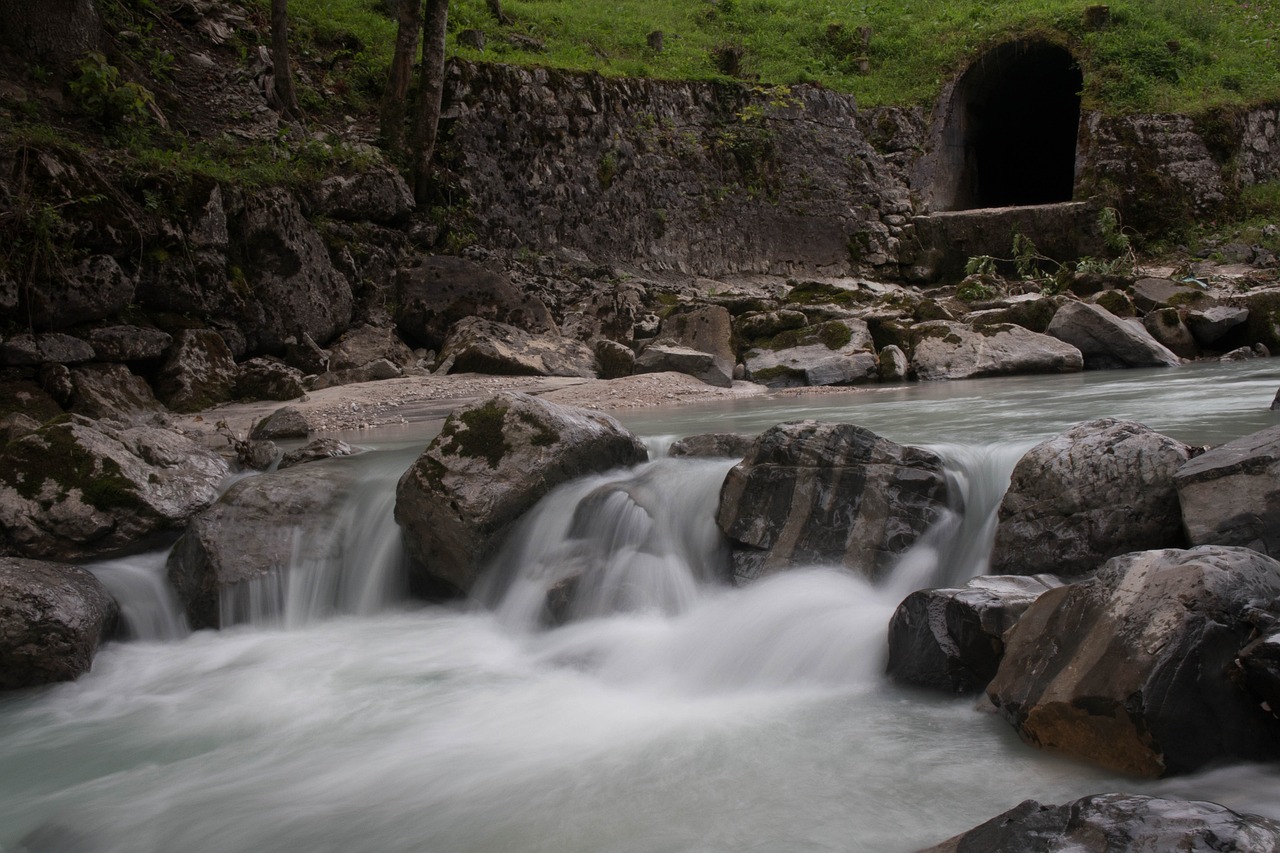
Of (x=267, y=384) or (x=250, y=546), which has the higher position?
(x=267, y=384)

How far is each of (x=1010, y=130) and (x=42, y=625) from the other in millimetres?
24294

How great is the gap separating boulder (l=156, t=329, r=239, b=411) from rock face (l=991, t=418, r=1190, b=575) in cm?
872

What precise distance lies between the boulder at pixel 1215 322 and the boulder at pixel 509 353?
306 inches

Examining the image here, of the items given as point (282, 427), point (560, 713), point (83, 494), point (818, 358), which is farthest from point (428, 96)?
point (560, 713)

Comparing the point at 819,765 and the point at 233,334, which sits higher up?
the point at 233,334

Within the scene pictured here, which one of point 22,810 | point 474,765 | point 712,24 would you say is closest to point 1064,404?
point 474,765

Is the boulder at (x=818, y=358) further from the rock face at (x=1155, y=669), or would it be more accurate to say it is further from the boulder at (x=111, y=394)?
the rock face at (x=1155, y=669)

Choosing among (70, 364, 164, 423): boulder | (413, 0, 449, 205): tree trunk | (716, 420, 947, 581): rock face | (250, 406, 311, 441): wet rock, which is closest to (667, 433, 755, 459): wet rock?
(716, 420, 947, 581): rock face

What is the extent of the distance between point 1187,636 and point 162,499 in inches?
215

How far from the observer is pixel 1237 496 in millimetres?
3598

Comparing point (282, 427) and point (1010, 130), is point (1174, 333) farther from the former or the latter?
point (1010, 130)

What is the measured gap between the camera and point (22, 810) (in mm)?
3420

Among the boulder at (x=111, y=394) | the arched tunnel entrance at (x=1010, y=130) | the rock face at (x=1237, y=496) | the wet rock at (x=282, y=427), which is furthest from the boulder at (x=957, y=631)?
the arched tunnel entrance at (x=1010, y=130)

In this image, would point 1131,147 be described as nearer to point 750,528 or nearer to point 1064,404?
point 1064,404
